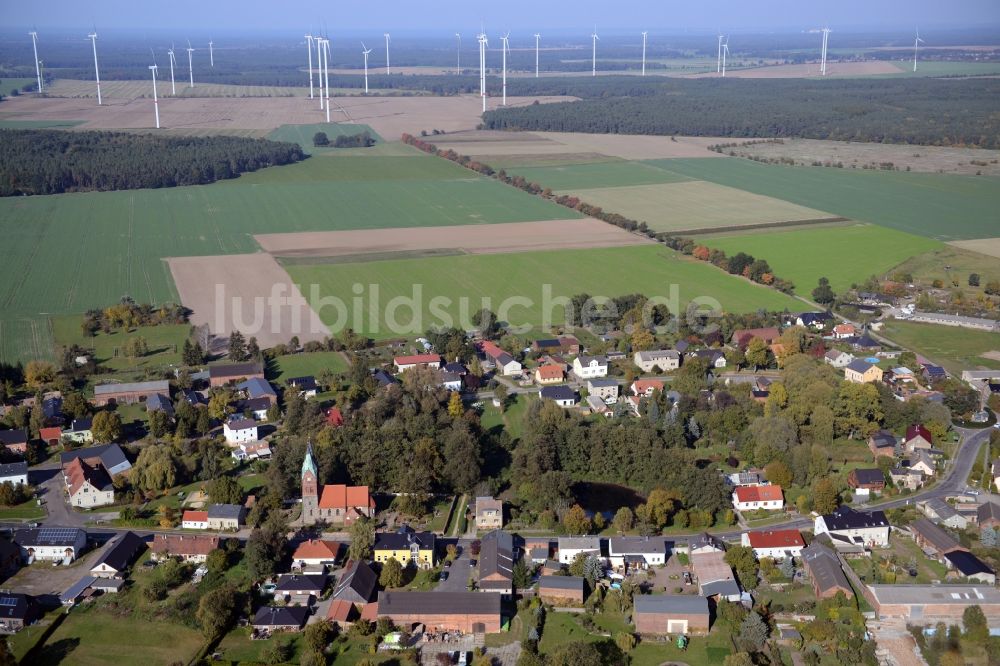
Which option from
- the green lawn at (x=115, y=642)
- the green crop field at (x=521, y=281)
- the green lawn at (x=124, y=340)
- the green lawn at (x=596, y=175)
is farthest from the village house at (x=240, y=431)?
the green lawn at (x=596, y=175)

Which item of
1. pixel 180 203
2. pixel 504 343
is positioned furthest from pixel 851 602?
pixel 180 203

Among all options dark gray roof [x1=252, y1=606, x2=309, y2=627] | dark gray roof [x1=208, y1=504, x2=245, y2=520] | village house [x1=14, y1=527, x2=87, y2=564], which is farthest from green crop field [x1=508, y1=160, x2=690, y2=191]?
dark gray roof [x1=252, y1=606, x2=309, y2=627]

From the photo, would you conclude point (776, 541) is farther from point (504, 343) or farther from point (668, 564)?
point (504, 343)

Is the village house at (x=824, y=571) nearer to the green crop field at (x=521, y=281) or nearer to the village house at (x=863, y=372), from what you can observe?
the village house at (x=863, y=372)

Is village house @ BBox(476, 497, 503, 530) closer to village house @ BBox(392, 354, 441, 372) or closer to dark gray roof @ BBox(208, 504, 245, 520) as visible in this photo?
dark gray roof @ BBox(208, 504, 245, 520)

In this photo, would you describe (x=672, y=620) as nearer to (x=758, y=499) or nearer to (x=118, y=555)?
(x=758, y=499)

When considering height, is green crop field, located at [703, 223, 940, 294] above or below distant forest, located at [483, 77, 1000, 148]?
below
